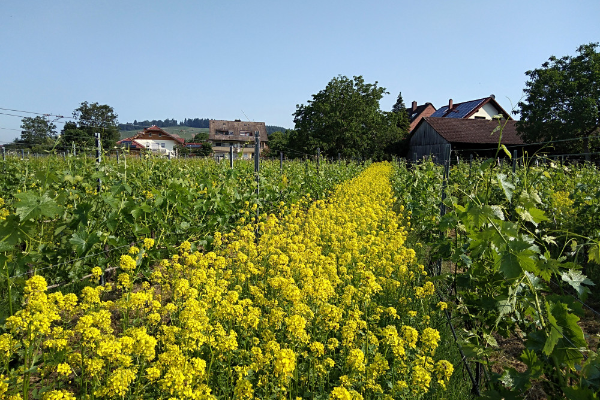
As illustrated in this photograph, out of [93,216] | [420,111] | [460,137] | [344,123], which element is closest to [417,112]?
[420,111]

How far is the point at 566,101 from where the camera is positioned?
3262 cm

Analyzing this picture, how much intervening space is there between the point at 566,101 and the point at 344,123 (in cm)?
1851

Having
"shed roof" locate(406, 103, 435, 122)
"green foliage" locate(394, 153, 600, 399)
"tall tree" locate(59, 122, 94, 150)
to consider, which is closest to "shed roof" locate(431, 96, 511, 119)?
"shed roof" locate(406, 103, 435, 122)

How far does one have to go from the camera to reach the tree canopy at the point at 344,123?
37094 mm

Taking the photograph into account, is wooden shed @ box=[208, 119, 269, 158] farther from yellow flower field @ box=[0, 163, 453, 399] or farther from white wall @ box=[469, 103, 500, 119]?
yellow flower field @ box=[0, 163, 453, 399]

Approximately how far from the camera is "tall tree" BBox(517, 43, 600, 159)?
31.1 meters

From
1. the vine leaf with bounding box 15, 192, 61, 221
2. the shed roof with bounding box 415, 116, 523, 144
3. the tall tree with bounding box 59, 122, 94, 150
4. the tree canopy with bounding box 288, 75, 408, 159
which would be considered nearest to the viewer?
the vine leaf with bounding box 15, 192, 61, 221

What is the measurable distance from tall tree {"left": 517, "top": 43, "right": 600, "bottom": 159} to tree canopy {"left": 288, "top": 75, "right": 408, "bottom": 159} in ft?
42.1

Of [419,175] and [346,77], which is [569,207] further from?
[346,77]

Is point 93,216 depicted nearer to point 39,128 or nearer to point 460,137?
point 39,128

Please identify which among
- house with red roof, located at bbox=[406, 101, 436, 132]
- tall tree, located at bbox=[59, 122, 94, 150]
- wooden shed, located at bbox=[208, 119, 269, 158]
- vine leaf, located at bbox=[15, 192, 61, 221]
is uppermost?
house with red roof, located at bbox=[406, 101, 436, 132]

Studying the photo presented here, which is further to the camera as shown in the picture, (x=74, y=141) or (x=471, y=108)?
(x=471, y=108)

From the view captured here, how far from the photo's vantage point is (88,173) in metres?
4.93

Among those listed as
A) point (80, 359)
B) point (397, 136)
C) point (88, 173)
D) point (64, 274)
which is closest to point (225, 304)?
point (80, 359)
